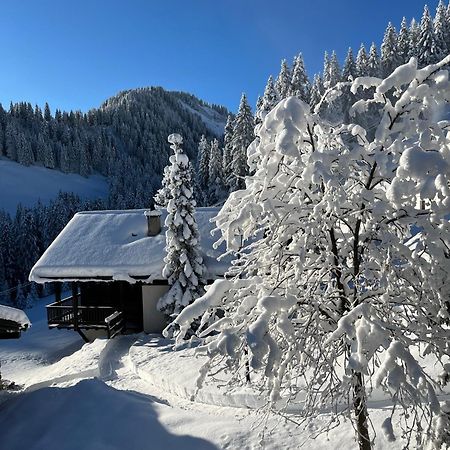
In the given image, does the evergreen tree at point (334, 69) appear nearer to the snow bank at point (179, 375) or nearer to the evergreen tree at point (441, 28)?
the evergreen tree at point (441, 28)

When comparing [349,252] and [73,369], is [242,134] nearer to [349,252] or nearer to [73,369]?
[73,369]

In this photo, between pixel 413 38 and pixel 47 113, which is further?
pixel 47 113

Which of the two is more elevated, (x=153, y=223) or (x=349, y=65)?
(x=349, y=65)

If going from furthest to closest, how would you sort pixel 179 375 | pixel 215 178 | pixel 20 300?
1. pixel 215 178
2. pixel 20 300
3. pixel 179 375

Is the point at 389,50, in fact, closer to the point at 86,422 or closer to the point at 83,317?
the point at 83,317

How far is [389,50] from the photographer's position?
73.1 m

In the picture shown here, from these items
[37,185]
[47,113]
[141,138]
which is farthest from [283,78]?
[47,113]

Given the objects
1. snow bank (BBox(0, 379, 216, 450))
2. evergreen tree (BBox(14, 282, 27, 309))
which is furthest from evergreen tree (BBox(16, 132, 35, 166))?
snow bank (BBox(0, 379, 216, 450))

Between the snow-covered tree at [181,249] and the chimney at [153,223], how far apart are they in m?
3.32

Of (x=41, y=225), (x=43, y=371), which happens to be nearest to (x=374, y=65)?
(x=41, y=225)

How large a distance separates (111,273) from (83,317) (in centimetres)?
284

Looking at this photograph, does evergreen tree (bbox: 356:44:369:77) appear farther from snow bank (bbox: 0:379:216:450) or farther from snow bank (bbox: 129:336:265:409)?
snow bank (bbox: 0:379:216:450)

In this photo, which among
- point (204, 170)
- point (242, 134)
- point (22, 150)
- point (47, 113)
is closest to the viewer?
point (242, 134)

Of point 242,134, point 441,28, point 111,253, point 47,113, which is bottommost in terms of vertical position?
point 111,253
